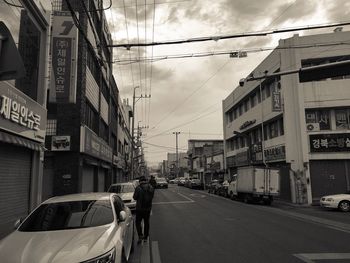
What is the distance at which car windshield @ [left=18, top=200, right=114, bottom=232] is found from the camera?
618cm

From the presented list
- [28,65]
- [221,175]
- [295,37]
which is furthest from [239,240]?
[221,175]

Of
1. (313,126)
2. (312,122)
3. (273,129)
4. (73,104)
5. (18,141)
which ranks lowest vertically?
(18,141)

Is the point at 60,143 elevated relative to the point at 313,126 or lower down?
lower down

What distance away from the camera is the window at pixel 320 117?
93.6 ft

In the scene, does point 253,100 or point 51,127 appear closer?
point 51,127

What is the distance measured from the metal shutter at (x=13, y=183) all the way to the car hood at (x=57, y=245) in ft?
→ 20.7

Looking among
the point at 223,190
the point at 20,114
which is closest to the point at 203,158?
the point at 223,190

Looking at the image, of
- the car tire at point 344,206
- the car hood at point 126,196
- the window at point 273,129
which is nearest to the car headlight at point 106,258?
the car hood at point 126,196

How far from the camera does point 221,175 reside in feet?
209

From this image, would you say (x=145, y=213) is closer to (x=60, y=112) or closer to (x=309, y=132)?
(x=60, y=112)

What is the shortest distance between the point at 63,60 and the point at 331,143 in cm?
2038

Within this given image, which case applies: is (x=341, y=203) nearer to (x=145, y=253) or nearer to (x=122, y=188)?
(x=122, y=188)

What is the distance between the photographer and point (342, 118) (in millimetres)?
28578

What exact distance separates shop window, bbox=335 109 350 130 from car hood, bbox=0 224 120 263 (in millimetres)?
26193
